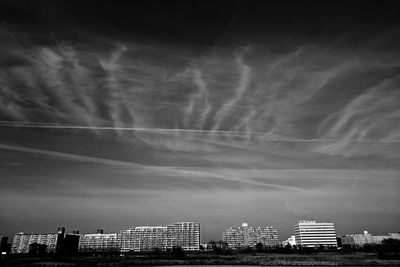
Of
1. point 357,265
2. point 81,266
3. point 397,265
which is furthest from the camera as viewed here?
point 81,266

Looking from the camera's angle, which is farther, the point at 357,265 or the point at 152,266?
the point at 152,266

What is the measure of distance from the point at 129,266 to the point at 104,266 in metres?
6.04

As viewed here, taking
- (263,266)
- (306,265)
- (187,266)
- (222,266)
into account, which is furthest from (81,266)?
(306,265)

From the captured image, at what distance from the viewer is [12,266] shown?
73.2 meters

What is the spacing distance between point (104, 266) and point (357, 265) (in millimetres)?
59256

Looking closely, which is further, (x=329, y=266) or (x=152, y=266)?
(x=152, y=266)

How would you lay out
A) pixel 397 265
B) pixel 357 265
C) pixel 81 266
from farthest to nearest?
pixel 81 266, pixel 357 265, pixel 397 265

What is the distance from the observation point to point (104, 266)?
2995 inches

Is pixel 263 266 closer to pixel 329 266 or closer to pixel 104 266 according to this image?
pixel 329 266

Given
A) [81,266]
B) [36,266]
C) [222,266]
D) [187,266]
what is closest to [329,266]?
[222,266]

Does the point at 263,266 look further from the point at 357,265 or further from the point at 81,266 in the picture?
the point at 81,266

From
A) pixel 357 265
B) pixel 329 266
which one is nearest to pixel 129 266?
pixel 329 266

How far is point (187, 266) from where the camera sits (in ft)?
261

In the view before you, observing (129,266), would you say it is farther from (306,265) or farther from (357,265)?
(357,265)
